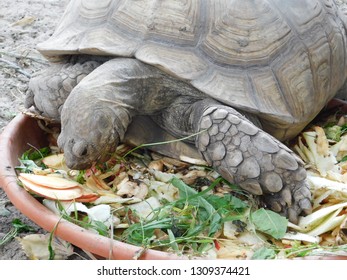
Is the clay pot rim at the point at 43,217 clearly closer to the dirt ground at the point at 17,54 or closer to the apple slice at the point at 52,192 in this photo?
the apple slice at the point at 52,192

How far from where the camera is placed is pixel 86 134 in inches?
106

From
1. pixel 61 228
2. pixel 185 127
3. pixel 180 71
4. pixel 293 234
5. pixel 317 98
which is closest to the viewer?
Answer: pixel 61 228

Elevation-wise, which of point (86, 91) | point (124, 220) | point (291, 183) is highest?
point (86, 91)

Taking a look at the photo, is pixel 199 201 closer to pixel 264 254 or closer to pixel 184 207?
pixel 184 207

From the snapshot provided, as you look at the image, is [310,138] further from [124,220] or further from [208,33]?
[124,220]

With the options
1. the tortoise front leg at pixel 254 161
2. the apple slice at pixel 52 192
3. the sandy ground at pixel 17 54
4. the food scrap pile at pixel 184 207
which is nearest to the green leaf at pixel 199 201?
the food scrap pile at pixel 184 207

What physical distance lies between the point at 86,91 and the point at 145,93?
324 millimetres

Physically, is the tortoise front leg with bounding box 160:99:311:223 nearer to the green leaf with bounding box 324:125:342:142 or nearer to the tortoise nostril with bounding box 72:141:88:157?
the tortoise nostril with bounding box 72:141:88:157

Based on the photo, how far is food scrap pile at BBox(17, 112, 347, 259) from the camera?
2.49 metres

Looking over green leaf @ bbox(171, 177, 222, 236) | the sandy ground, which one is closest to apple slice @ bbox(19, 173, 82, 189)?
the sandy ground

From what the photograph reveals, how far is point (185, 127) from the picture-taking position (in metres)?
2.99

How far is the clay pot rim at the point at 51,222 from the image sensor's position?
90.4 inches

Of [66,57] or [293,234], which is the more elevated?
[66,57]

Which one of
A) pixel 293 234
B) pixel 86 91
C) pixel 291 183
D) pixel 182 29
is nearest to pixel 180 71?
pixel 182 29
